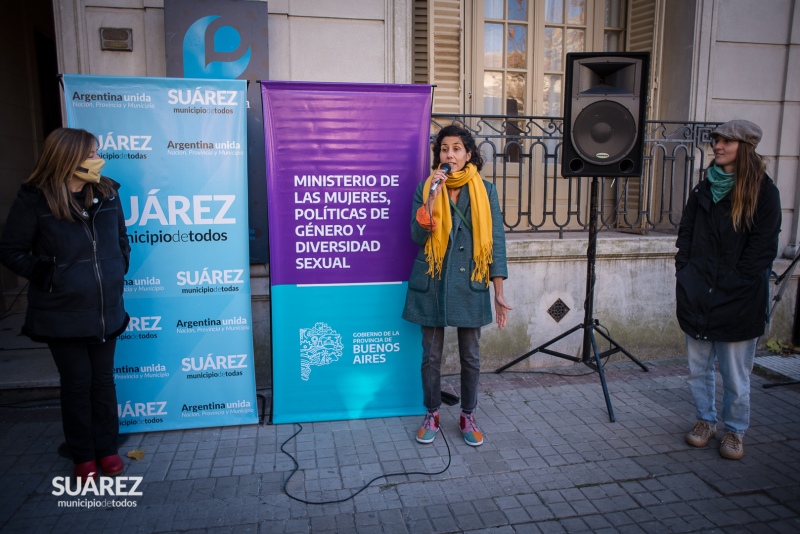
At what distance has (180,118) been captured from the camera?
12.2ft

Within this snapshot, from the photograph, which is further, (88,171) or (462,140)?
(462,140)

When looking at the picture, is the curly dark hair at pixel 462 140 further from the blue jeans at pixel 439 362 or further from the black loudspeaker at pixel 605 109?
the blue jeans at pixel 439 362

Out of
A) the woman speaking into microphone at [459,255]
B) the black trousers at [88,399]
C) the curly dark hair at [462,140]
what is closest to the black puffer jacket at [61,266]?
the black trousers at [88,399]

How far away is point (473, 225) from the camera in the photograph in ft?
12.1

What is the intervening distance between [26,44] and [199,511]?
22.9 ft

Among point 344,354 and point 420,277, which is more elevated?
point 420,277

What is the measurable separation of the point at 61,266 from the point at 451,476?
2.51 m

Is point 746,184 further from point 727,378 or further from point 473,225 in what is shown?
point 473,225

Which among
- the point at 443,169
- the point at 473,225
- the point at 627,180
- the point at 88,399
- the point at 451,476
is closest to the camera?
the point at 88,399

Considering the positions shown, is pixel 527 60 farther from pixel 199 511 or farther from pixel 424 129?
pixel 199 511

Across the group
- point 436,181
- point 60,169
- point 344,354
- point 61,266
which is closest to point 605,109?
point 436,181

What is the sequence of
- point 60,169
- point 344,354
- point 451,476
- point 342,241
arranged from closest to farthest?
point 60,169, point 451,476, point 342,241, point 344,354

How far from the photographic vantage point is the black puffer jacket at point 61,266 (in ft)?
10.1

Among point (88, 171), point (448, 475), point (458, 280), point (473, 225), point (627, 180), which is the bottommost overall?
point (448, 475)
